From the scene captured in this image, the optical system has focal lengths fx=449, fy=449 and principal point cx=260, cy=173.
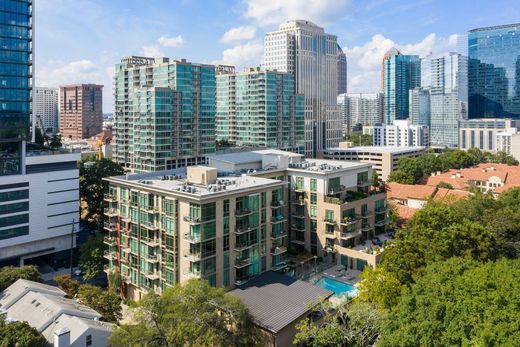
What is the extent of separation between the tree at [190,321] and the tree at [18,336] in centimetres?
476

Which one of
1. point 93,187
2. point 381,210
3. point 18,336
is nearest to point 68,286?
point 18,336

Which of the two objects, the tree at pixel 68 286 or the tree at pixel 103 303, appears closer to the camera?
the tree at pixel 103 303

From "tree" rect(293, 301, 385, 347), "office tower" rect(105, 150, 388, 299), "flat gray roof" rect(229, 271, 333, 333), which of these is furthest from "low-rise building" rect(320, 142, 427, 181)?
"tree" rect(293, 301, 385, 347)

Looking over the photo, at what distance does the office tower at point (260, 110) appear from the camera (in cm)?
10406

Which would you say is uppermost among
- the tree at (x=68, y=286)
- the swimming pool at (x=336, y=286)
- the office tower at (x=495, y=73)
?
the office tower at (x=495, y=73)

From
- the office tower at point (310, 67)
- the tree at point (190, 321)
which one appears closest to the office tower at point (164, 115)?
the office tower at point (310, 67)

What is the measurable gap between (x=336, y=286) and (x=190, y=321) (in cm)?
1930

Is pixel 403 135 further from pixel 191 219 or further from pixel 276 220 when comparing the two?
pixel 191 219

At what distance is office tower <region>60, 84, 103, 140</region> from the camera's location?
19288 cm

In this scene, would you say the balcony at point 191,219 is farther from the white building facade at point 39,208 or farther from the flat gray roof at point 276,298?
the white building facade at point 39,208

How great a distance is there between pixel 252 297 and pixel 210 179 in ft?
42.3

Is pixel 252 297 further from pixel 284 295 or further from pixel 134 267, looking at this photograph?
pixel 134 267

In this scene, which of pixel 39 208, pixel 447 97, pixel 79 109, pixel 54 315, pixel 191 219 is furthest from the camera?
pixel 79 109

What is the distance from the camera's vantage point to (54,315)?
108 ft
